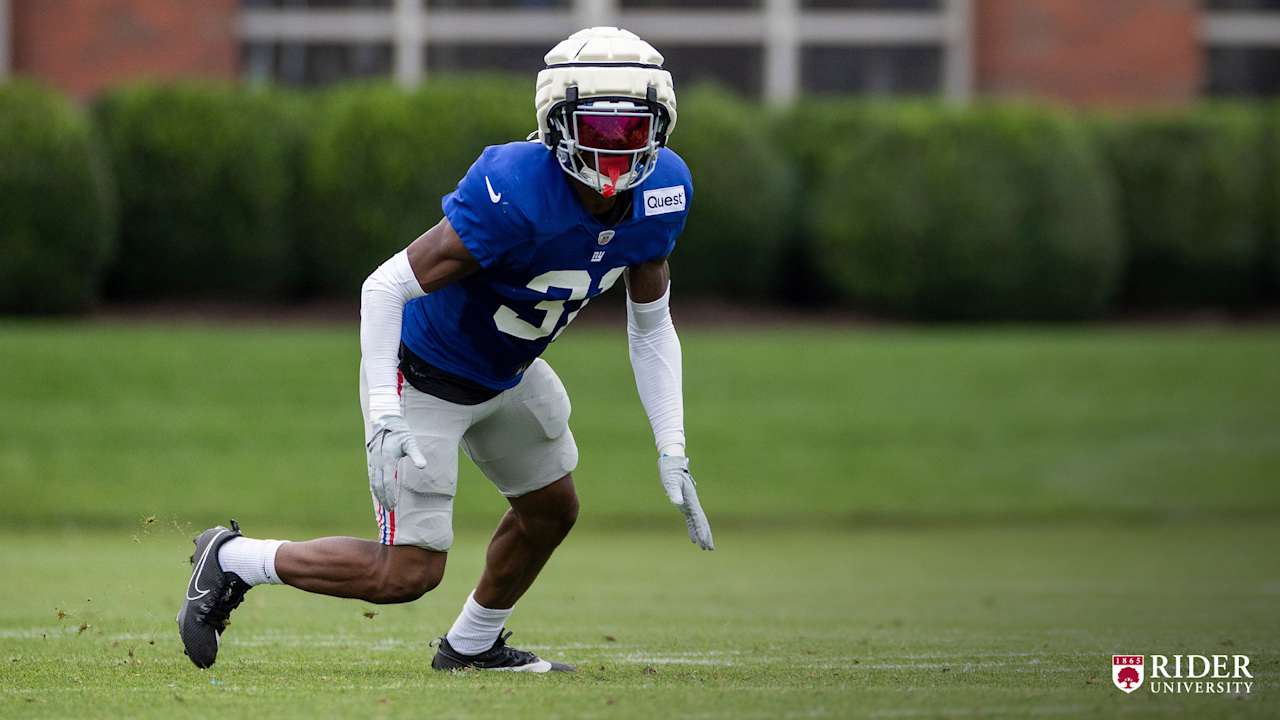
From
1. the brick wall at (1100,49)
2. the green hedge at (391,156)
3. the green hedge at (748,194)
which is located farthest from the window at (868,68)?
the green hedge at (391,156)

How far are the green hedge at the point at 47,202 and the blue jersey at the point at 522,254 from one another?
12339 millimetres

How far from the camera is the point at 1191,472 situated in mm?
15492

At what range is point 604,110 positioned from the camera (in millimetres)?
5539

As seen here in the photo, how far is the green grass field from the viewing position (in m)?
5.57

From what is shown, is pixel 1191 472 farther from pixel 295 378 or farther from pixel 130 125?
pixel 130 125

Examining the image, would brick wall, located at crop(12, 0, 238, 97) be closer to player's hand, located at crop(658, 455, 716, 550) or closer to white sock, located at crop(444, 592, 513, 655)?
white sock, located at crop(444, 592, 513, 655)

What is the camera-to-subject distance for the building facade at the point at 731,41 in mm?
20766

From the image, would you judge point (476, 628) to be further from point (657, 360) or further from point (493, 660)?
point (657, 360)

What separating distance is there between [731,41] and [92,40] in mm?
7671

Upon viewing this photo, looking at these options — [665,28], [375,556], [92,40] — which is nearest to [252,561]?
[375,556]

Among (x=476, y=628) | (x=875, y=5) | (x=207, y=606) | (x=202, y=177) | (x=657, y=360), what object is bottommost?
(x=476, y=628)

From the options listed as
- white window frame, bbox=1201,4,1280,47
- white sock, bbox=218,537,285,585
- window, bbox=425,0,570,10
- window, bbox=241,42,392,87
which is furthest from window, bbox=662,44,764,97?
white sock, bbox=218,537,285,585

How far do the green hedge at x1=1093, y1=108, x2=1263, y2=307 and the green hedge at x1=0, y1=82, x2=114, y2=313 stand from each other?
421 inches

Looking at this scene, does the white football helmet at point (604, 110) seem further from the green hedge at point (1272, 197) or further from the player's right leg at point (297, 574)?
the green hedge at point (1272, 197)
